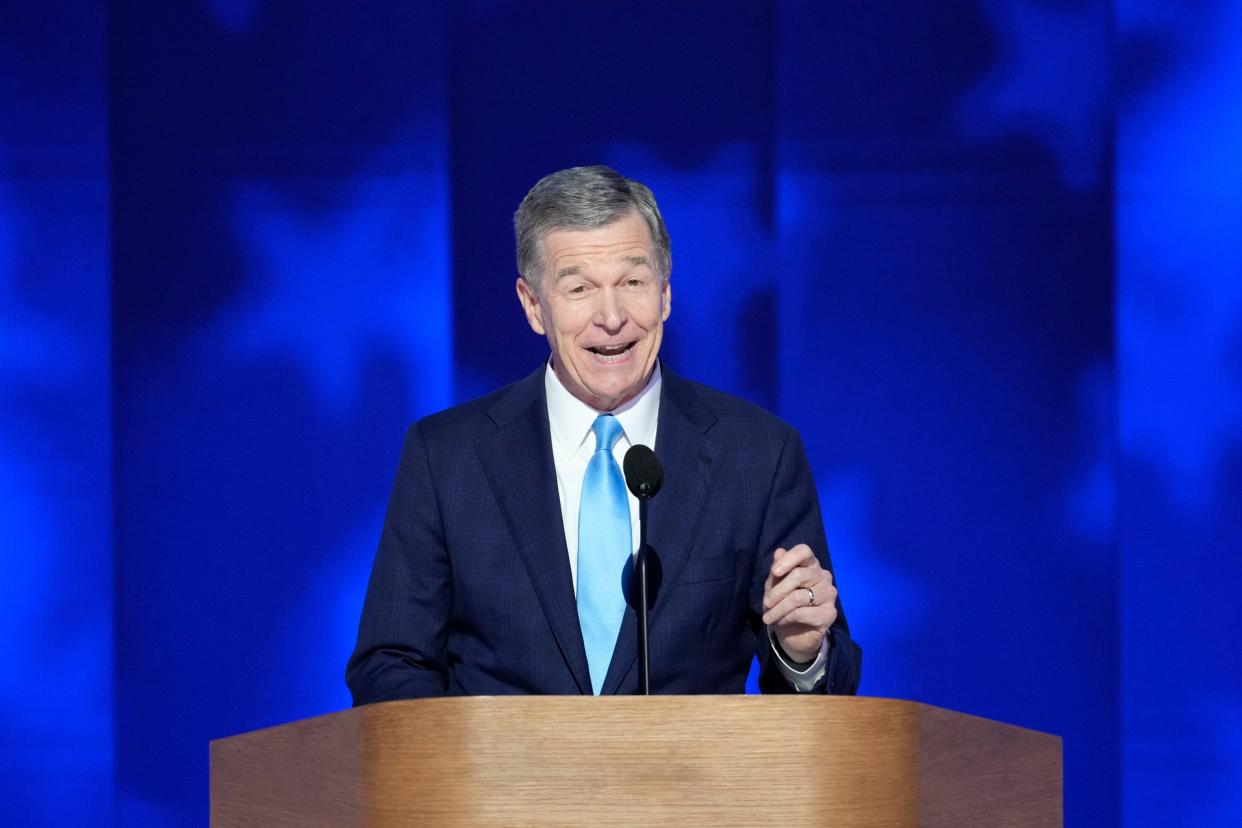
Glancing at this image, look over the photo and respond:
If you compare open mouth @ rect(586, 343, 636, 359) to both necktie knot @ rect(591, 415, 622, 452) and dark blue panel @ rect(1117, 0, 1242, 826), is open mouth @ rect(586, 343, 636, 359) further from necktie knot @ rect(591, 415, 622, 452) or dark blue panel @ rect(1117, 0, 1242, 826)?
dark blue panel @ rect(1117, 0, 1242, 826)

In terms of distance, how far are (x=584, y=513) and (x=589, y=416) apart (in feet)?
0.69

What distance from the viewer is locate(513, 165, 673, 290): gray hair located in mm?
2432

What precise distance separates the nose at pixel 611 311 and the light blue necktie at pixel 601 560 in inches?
8.4

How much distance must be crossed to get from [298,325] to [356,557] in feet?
1.78

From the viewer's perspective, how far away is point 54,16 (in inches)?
148

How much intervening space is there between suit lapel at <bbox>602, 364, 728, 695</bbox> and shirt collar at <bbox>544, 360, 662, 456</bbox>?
2 centimetres

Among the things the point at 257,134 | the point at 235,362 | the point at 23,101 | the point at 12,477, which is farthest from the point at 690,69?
the point at 12,477

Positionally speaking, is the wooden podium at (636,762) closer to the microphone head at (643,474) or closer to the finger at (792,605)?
the finger at (792,605)

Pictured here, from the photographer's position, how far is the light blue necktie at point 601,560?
2.34m

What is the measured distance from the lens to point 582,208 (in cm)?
243

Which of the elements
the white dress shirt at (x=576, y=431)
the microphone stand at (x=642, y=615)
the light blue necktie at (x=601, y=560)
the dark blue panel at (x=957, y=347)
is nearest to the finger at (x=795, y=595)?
the microphone stand at (x=642, y=615)

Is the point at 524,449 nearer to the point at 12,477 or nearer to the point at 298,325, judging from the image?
the point at 298,325

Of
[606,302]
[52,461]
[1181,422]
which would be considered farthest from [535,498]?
[1181,422]

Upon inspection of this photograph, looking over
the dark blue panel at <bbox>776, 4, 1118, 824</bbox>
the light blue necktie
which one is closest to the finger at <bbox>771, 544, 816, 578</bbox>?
the light blue necktie
